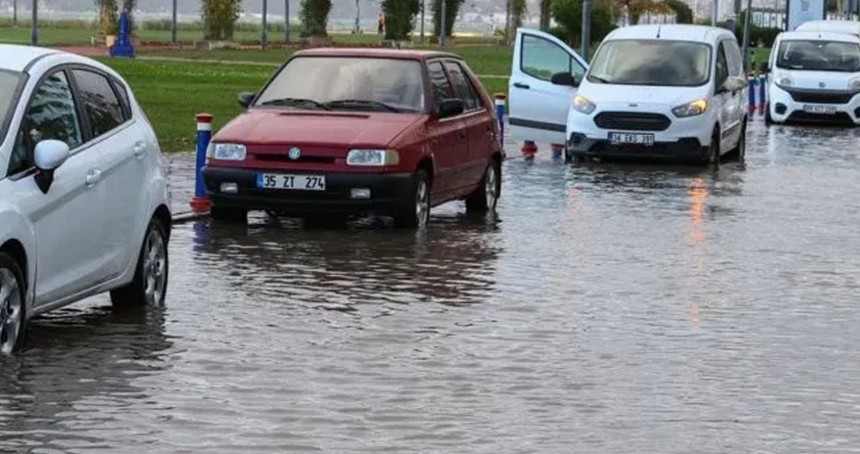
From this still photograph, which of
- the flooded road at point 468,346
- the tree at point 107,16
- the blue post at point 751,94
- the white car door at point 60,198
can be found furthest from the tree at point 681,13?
the white car door at point 60,198

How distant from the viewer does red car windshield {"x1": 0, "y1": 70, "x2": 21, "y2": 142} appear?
1084cm

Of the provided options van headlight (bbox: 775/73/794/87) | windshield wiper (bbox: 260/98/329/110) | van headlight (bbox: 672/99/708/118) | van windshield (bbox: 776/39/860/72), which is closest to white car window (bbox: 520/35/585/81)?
van headlight (bbox: 672/99/708/118)

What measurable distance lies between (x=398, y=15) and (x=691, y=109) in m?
65.8

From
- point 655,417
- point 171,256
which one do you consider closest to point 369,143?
point 171,256

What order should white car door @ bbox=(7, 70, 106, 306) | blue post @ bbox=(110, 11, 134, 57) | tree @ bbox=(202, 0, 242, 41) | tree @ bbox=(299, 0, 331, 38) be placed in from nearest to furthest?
white car door @ bbox=(7, 70, 106, 306) → blue post @ bbox=(110, 11, 134, 57) → tree @ bbox=(202, 0, 242, 41) → tree @ bbox=(299, 0, 331, 38)

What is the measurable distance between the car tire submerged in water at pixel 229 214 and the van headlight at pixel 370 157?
126cm

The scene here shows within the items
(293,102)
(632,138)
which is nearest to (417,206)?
(293,102)

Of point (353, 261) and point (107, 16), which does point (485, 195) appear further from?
point (107, 16)

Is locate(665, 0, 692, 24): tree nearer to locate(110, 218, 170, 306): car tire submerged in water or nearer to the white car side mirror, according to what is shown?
locate(110, 218, 170, 306): car tire submerged in water

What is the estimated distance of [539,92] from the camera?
28281 millimetres

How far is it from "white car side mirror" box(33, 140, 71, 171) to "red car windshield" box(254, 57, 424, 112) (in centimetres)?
800

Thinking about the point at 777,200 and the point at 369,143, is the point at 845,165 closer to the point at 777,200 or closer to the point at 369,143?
the point at 777,200

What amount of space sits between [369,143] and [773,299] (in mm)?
4753

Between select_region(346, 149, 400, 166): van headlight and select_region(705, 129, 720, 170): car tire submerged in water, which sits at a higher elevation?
select_region(346, 149, 400, 166): van headlight
